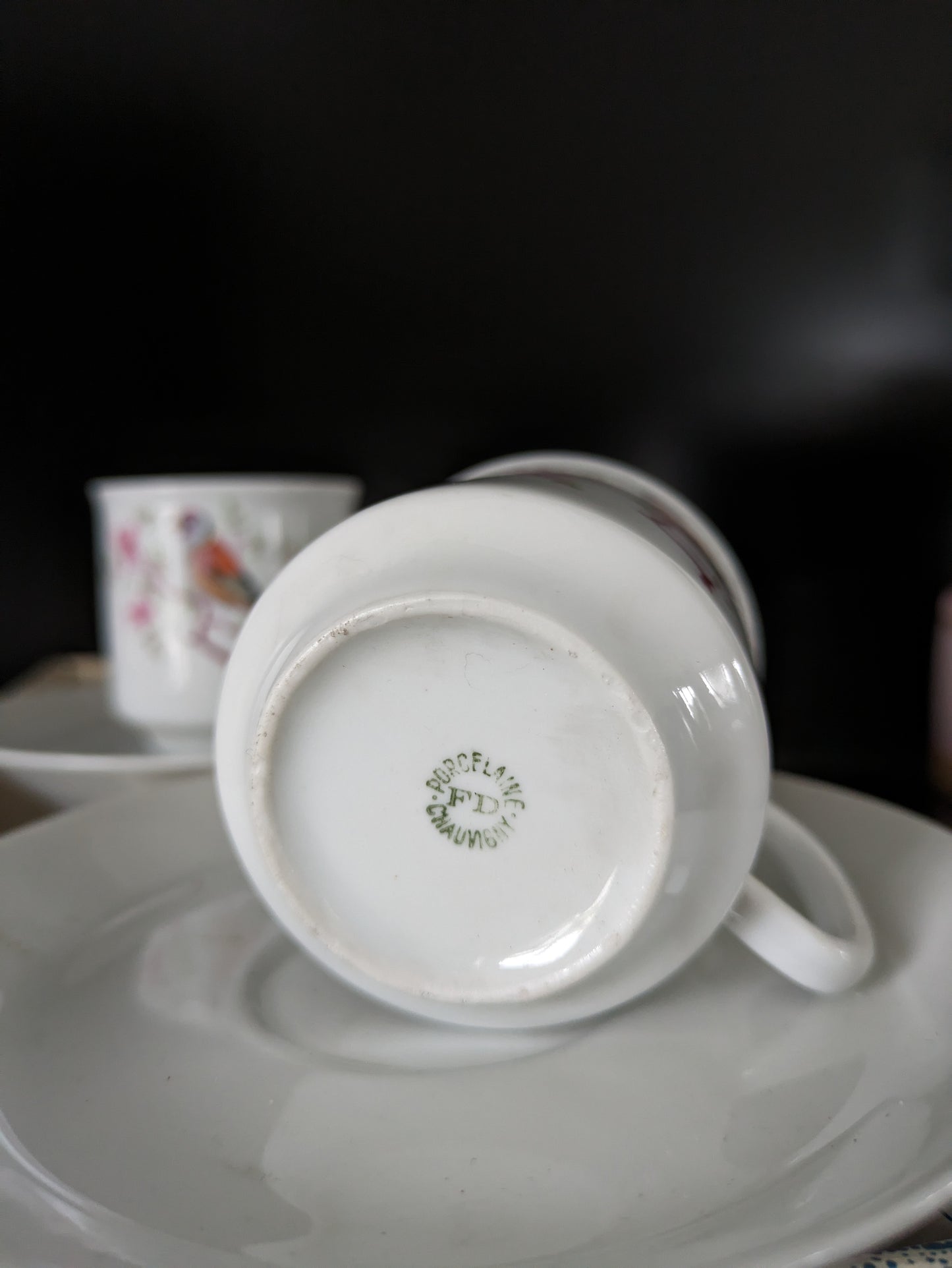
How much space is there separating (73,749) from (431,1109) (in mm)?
376

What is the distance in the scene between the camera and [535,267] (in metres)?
0.69

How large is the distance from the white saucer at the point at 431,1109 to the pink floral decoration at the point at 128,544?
7.9 inches

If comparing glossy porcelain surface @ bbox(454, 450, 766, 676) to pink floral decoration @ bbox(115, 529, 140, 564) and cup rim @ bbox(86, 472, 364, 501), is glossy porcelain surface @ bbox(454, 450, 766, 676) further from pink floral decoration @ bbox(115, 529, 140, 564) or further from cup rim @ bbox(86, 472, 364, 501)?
pink floral decoration @ bbox(115, 529, 140, 564)

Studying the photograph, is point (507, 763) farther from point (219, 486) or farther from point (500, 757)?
point (219, 486)

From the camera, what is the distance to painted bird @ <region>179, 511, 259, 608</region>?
556 millimetres

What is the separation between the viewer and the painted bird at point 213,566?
56 cm

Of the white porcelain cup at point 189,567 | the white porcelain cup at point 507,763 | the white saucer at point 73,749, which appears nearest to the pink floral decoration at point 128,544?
the white porcelain cup at point 189,567

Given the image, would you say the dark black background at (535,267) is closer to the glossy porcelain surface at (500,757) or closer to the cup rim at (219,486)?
the cup rim at (219,486)

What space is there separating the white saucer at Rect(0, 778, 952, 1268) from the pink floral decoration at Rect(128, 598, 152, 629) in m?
0.18

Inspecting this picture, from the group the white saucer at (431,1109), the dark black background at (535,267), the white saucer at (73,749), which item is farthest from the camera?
the dark black background at (535,267)

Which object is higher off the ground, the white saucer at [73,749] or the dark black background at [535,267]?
the dark black background at [535,267]

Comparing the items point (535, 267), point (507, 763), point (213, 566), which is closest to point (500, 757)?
point (507, 763)

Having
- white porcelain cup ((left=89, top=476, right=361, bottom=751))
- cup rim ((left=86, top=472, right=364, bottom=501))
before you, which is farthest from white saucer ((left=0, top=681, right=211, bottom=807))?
cup rim ((left=86, top=472, right=364, bottom=501))

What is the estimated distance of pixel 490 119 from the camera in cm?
67
